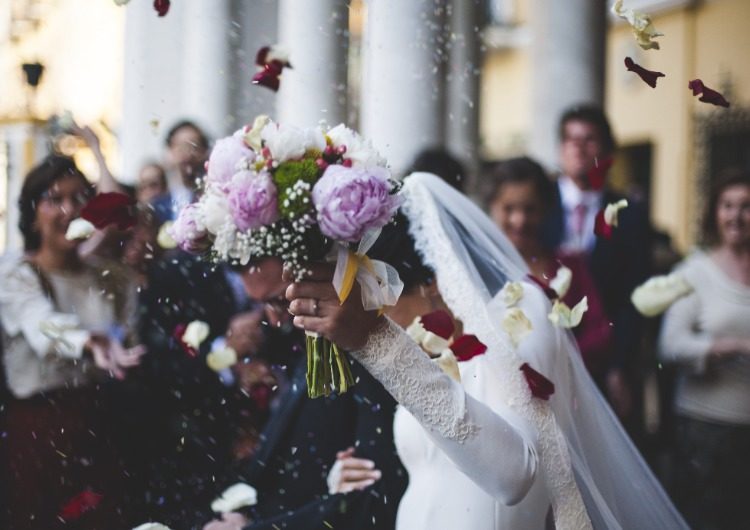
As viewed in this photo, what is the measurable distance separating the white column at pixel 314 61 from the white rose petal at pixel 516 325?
5.39ft

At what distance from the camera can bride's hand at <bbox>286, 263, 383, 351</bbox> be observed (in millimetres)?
2459

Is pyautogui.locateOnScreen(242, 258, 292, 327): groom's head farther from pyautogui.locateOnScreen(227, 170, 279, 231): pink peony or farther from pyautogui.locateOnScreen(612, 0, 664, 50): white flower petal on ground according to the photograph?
pyautogui.locateOnScreen(612, 0, 664, 50): white flower petal on ground

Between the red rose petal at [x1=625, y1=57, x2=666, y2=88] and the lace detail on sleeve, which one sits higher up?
the red rose petal at [x1=625, y1=57, x2=666, y2=88]

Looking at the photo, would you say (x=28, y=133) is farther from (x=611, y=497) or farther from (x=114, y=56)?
(x=114, y=56)

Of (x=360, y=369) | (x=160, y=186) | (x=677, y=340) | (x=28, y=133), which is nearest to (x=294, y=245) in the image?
(x=360, y=369)

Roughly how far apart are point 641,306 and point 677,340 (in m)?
0.47

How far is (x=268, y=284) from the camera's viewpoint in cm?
349

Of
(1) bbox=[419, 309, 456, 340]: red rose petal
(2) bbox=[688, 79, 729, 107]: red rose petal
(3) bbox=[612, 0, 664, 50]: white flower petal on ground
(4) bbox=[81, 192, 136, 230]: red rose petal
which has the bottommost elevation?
(1) bbox=[419, 309, 456, 340]: red rose petal

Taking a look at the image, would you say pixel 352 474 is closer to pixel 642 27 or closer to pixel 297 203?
pixel 297 203

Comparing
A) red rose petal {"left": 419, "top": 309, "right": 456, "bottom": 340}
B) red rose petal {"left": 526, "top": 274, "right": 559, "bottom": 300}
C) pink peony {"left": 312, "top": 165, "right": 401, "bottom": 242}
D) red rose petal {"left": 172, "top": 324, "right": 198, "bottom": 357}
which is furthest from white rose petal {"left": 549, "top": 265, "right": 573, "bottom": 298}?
pink peony {"left": 312, "top": 165, "right": 401, "bottom": 242}

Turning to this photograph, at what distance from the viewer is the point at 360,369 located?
137 inches

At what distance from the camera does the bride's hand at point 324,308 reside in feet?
8.07

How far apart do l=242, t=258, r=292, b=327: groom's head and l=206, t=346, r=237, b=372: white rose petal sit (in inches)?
31.9

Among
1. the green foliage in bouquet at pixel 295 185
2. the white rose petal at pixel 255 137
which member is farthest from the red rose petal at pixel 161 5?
the green foliage in bouquet at pixel 295 185
